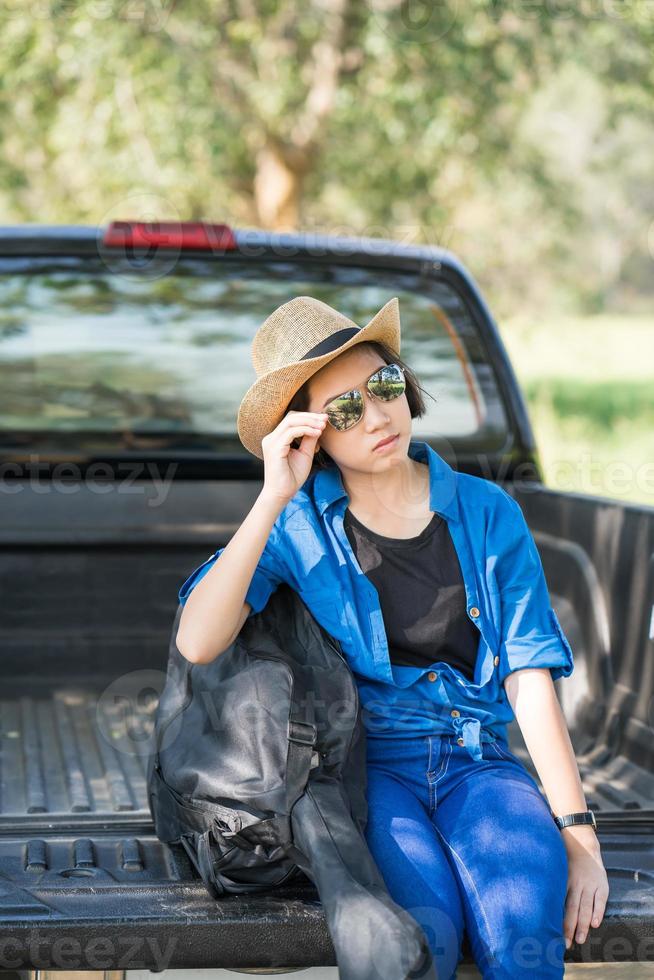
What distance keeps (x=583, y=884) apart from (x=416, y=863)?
270 millimetres

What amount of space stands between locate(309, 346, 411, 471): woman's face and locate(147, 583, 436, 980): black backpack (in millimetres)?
283

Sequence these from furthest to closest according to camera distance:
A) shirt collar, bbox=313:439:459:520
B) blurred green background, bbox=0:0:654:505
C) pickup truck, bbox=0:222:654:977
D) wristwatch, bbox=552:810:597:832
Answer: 1. blurred green background, bbox=0:0:654:505
2. pickup truck, bbox=0:222:654:977
3. shirt collar, bbox=313:439:459:520
4. wristwatch, bbox=552:810:597:832

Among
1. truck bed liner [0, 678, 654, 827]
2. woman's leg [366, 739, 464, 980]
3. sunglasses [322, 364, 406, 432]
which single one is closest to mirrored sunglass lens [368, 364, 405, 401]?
sunglasses [322, 364, 406, 432]

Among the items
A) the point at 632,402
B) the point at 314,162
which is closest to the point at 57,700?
the point at 314,162

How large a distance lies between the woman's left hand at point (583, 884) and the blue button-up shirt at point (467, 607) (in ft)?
0.74

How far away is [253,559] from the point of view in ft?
7.33

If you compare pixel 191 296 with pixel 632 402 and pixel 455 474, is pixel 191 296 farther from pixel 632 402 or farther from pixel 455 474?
pixel 632 402

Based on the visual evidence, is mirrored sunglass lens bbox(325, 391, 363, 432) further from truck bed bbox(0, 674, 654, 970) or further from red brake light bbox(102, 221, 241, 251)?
red brake light bbox(102, 221, 241, 251)

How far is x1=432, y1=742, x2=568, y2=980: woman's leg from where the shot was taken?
1.99 m

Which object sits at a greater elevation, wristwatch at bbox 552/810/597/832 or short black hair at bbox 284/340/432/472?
short black hair at bbox 284/340/432/472

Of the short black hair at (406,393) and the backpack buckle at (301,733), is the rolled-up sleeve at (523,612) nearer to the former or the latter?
the short black hair at (406,393)

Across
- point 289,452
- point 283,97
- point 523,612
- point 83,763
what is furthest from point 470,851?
point 283,97

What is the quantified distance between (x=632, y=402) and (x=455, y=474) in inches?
666

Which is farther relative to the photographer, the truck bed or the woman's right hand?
the woman's right hand
